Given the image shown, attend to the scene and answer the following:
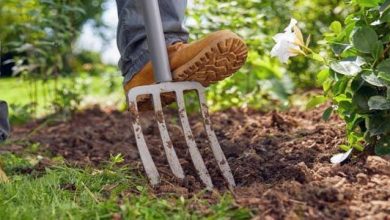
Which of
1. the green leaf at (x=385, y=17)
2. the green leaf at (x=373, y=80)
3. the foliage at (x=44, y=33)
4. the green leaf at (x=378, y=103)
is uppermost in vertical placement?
the foliage at (x=44, y=33)

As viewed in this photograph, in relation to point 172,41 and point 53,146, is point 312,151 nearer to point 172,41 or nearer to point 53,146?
point 172,41

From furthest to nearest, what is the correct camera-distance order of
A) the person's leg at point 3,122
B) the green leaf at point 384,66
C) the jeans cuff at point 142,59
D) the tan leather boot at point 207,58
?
1. the person's leg at point 3,122
2. the jeans cuff at point 142,59
3. the tan leather boot at point 207,58
4. the green leaf at point 384,66

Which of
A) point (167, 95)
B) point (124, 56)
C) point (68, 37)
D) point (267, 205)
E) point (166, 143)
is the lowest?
point (267, 205)

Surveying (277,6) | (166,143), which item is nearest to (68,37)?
(277,6)

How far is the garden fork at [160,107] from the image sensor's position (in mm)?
2088

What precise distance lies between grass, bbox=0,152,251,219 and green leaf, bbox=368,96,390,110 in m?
0.52

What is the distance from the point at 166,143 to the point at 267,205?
59cm

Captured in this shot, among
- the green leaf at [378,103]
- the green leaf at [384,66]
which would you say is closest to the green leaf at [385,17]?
the green leaf at [384,66]

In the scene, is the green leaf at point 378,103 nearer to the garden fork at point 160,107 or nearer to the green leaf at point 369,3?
the green leaf at point 369,3

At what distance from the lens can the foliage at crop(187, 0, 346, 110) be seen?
374 centimetres

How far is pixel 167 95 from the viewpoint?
2.22 m

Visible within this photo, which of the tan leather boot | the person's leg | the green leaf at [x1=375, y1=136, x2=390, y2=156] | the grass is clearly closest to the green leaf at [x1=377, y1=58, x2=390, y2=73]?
the green leaf at [x1=375, y1=136, x2=390, y2=156]

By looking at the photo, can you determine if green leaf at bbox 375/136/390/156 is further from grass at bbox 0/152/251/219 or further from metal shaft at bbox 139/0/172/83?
metal shaft at bbox 139/0/172/83

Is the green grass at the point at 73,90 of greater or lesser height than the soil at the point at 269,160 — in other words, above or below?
above
